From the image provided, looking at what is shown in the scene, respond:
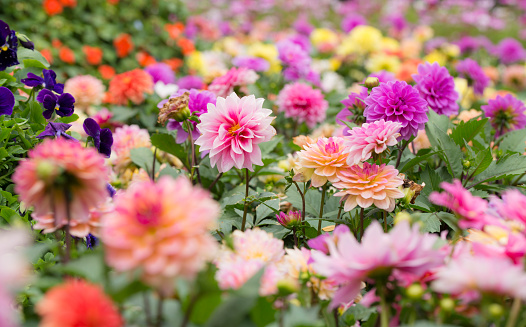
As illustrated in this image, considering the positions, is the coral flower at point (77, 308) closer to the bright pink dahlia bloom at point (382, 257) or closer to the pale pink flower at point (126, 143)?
the bright pink dahlia bloom at point (382, 257)

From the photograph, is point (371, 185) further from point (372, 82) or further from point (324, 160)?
point (372, 82)

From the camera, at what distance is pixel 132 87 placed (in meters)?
2.20

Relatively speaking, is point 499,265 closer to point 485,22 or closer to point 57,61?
point 57,61

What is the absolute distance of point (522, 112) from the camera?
1699mm

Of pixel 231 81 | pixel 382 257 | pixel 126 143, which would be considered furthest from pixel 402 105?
pixel 126 143

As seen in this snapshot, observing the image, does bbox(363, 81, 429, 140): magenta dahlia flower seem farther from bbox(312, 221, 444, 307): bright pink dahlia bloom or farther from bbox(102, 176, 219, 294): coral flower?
bbox(102, 176, 219, 294): coral flower

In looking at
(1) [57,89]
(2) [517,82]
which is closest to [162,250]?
(1) [57,89]

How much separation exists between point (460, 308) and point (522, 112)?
1.24 m

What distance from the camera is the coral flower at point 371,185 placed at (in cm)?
105

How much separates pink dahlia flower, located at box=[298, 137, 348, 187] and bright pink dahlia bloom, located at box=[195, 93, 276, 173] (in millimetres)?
120

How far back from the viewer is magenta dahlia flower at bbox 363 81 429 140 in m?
1.19

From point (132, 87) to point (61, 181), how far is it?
5.32ft

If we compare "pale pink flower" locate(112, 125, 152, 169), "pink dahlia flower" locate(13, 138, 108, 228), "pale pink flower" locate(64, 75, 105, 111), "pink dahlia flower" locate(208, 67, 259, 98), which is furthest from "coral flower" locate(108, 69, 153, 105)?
"pink dahlia flower" locate(13, 138, 108, 228)

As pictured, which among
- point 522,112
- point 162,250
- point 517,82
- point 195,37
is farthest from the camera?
point 195,37
